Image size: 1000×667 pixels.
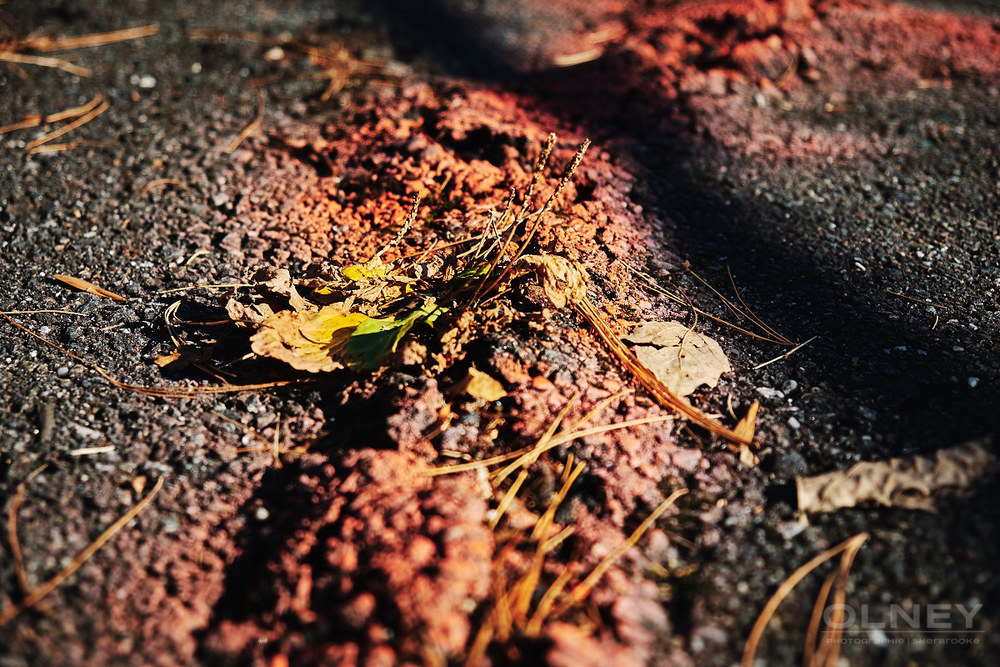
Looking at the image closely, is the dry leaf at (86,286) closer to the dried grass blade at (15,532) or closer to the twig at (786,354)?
the dried grass blade at (15,532)

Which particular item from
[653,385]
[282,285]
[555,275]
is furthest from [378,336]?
[653,385]

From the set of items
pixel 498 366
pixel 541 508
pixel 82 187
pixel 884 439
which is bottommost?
pixel 82 187

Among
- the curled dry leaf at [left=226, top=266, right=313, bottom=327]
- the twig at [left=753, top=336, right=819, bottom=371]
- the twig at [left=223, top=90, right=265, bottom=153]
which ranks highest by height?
the twig at [left=753, top=336, right=819, bottom=371]

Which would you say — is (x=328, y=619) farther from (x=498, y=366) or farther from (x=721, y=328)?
(x=721, y=328)

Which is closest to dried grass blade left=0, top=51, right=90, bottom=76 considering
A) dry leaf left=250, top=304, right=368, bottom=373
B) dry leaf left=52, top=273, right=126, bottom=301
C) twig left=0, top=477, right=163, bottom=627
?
dry leaf left=52, top=273, right=126, bottom=301

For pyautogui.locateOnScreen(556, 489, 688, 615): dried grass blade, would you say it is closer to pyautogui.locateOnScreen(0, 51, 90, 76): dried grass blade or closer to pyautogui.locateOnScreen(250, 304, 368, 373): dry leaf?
pyautogui.locateOnScreen(250, 304, 368, 373): dry leaf

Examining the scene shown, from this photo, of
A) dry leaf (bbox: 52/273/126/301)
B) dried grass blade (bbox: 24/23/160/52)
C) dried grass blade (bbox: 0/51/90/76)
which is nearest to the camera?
dry leaf (bbox: 52/273/126/301)

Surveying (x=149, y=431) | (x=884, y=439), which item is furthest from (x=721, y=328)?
(x=149, y=431)

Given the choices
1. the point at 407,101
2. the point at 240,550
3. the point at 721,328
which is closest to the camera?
the point at 240,550
